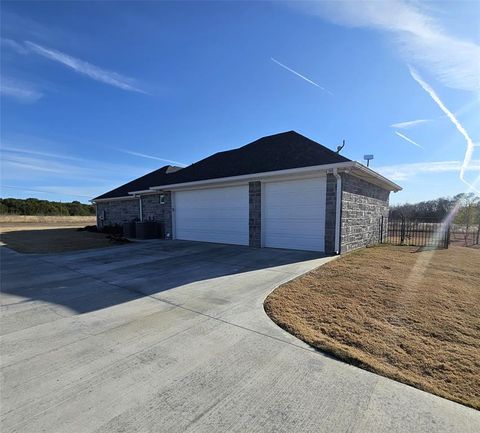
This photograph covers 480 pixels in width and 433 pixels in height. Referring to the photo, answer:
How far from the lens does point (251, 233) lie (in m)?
10.4

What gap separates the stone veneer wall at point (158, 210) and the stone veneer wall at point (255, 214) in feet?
18.6

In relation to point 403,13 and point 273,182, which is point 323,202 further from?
point 403,13

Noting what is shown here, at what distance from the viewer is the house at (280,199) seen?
28.2ft

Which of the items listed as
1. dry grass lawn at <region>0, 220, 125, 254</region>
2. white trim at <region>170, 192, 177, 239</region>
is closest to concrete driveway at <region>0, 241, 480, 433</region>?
dry grass lawn at <region>0, 220, 125, 254</region>

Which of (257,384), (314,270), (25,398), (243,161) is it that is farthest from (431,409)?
(243,161)

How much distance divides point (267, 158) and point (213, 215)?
356 centimetres

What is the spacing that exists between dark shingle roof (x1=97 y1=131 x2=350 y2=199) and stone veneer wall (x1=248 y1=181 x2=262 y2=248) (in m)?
0.66

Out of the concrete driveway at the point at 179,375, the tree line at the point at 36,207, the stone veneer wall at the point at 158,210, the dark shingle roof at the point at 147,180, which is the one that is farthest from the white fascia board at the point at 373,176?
the tree line at the point at 36,207

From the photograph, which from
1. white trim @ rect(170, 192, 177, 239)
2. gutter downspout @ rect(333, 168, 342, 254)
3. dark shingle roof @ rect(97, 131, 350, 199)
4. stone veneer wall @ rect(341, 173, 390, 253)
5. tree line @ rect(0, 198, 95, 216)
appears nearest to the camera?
→ gutter downspout @ rect(333, 168, 342, 254)

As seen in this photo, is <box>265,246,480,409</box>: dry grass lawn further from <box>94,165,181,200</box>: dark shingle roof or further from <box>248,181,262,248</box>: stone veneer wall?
<box>94,165,181,200</box>: dark shingle roof

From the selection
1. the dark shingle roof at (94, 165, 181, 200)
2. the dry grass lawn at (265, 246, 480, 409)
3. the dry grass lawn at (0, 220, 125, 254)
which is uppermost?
the dark shingle roof at (94, 165, 181, 200)

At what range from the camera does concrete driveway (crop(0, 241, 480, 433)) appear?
192 cm

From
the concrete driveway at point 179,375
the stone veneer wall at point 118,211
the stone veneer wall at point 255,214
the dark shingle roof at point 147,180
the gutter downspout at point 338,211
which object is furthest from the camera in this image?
the dark shingle roof at point 147,180

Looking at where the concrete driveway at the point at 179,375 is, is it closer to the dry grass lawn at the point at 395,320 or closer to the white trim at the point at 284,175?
the dry grass lawn at the point at 395,320
